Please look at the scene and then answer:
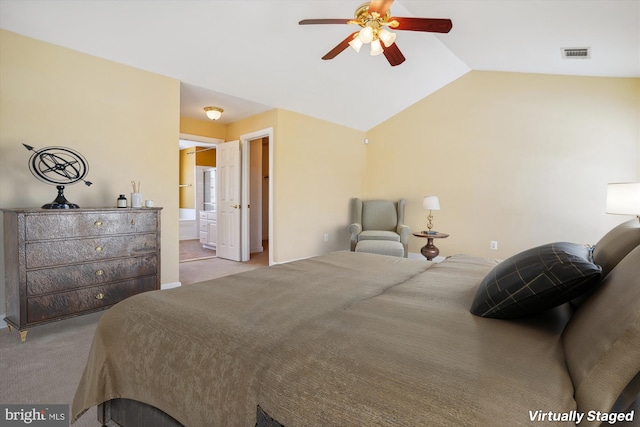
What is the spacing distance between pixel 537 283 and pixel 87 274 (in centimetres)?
306

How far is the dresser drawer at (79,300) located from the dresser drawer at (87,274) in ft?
0.16

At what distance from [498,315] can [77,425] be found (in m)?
1.97

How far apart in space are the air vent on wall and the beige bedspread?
357cm

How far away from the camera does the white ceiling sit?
8.50 ft

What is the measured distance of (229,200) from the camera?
17.4 ft

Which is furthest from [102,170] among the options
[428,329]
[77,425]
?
[428,329]

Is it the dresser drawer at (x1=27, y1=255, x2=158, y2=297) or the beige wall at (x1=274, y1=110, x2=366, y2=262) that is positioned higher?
the beige wall at (x1=274, y1=110, x2=366, y2=262)

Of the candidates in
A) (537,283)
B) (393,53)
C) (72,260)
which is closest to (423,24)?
(393,53)

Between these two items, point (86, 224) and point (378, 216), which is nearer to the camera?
point (86, 224)

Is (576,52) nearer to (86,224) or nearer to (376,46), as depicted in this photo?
(376,46)

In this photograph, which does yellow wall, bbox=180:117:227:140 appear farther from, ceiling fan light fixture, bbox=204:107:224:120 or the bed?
the bed

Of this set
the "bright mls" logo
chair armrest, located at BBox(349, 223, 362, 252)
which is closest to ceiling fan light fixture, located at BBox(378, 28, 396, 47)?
chair armrest, located at BBox(349, 223, 362, 252)

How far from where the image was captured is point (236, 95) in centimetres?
404

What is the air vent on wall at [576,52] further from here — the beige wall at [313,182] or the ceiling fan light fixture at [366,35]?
the beige wall at [313,182]
